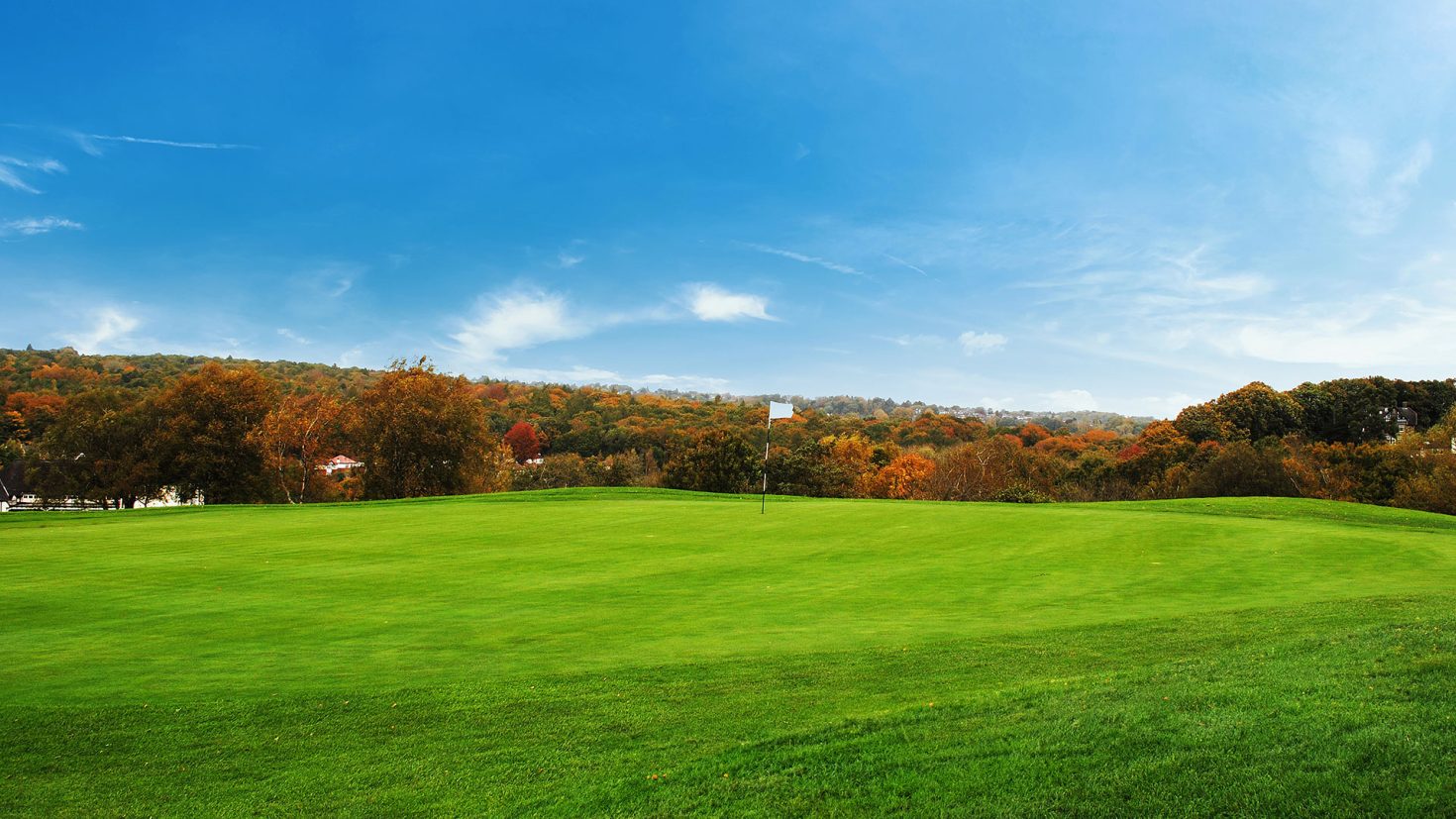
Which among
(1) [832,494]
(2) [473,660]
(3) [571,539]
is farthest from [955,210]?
(2) [473,660]

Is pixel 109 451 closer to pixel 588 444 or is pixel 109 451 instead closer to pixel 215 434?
pixel 215 434

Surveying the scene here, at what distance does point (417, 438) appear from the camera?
135 ft

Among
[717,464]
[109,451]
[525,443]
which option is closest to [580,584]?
[717,464]

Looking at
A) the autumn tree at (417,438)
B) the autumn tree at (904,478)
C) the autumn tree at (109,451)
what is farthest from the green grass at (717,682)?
the autumn tree at (904,478)

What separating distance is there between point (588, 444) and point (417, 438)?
2942 cm

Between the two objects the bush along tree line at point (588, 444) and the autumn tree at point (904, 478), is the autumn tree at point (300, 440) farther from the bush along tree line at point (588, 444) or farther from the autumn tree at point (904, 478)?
the autumn tree at point (904, 478)

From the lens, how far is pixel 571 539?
15578 mm

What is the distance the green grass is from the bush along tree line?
80.8 feet

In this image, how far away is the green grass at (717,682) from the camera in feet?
14.6

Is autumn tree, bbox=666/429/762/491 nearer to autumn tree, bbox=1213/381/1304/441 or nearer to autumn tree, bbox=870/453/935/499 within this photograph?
autumn tree, bbox=870/453/935/499

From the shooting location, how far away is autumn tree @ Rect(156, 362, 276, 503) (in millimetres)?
39062

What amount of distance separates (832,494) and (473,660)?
48812mm

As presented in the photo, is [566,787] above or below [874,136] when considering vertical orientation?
below

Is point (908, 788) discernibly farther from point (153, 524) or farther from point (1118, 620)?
point (153, 524)
